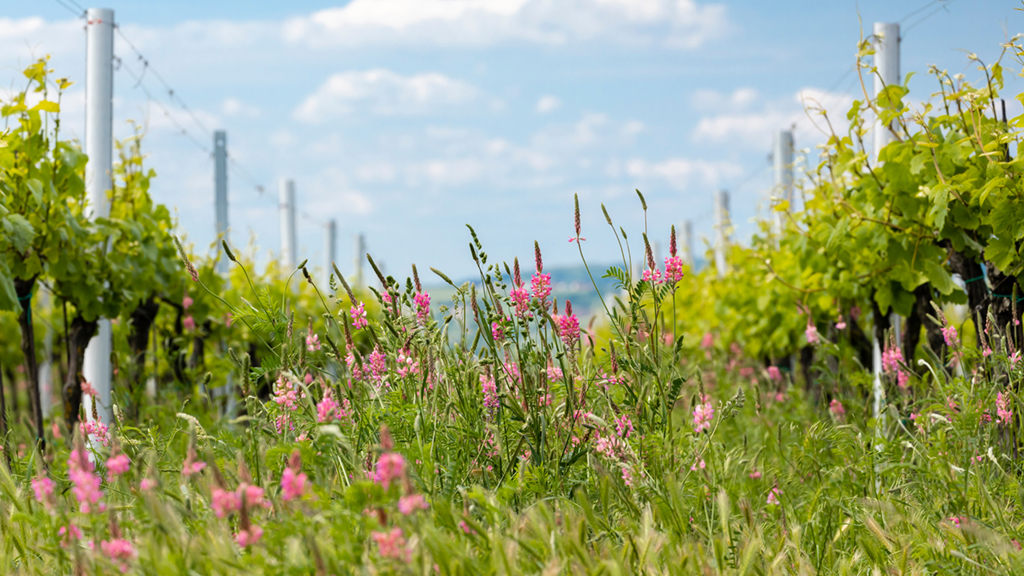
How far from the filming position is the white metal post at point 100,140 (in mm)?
5145

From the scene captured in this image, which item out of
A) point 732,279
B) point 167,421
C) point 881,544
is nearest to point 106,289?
point 167,421

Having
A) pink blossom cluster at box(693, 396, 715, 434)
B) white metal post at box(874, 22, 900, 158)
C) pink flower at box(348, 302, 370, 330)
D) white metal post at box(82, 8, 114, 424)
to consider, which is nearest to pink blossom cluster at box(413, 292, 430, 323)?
pink flower at box(348, 302, 370, 330)

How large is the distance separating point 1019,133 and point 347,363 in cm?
253

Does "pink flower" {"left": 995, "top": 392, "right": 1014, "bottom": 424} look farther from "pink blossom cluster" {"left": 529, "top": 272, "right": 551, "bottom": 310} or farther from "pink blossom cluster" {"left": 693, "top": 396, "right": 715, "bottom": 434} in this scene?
"pink blossom cluster" {"left": 529, "top": 272, "right": 551, "bottom": 310}

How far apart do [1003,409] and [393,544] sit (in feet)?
7.89

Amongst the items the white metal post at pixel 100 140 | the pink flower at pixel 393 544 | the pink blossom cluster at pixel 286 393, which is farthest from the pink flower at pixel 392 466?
the white metal post at pixel 100 140

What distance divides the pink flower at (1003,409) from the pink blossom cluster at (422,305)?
186 cm

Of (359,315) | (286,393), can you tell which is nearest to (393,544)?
(286,393)

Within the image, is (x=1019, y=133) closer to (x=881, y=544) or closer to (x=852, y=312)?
(x=881, y=544)

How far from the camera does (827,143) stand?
13.8ft

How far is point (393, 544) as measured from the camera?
120 centimetres

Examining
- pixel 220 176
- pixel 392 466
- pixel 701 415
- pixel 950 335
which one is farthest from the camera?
pixel 220 176

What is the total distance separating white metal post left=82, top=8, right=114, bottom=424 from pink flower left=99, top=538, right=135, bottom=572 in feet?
13.1

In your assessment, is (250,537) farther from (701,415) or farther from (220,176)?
(220,176)
